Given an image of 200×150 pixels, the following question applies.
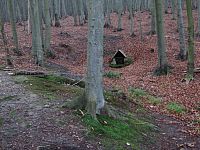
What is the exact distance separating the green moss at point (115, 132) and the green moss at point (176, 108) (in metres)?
3.11

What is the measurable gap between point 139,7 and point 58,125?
156 ft

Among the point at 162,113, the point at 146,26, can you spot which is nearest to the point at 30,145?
the point at 162,113

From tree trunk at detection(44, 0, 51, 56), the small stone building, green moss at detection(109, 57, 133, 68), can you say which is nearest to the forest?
green moss at detection(109, 57, 133, 68)

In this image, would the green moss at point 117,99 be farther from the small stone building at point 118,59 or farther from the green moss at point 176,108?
the small stone building at point 118,59

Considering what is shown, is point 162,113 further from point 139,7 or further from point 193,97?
point 139,7

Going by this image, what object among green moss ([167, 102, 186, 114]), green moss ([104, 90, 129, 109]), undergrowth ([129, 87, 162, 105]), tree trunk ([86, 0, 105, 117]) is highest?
tree trunk ([86, 0, 105, 117])

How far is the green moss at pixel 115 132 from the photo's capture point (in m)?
7.47

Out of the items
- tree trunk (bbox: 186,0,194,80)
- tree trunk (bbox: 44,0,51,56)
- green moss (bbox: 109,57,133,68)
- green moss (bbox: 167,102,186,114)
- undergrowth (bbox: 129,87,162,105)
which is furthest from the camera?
tree trunk (bbox: 44,0,51,56)

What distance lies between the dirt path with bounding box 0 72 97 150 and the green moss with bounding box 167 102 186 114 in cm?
416

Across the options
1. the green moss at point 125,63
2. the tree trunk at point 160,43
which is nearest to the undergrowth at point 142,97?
the tree trunk at point 160,43

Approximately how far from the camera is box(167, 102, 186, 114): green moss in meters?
11.7

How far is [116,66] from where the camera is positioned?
67.7ft

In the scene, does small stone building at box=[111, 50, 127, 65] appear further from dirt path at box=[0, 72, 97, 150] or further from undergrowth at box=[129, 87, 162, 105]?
dirt path at box=[0, 72, 97, 150]

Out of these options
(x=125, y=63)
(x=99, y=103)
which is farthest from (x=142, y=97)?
(x=125, y=63)
